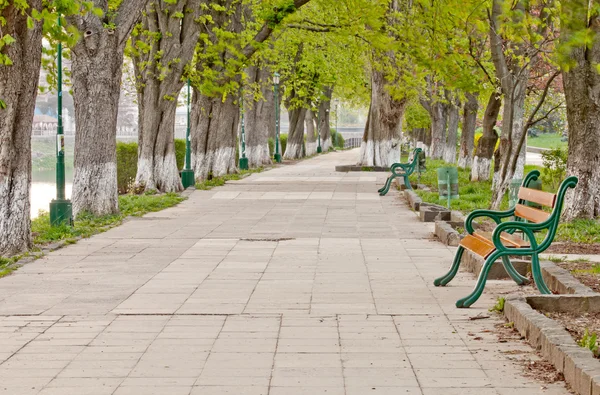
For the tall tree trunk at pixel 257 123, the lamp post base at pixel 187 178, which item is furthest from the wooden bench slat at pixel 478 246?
the tall tree trunk at pixel 257 123

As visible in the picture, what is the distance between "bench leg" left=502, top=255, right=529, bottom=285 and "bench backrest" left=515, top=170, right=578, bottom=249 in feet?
1.46

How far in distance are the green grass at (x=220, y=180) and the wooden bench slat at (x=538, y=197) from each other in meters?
17.7

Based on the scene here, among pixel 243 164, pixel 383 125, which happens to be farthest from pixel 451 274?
pixel 243 164

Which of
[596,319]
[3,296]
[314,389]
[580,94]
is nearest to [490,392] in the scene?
[314,389]

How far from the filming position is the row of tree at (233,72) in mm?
12625

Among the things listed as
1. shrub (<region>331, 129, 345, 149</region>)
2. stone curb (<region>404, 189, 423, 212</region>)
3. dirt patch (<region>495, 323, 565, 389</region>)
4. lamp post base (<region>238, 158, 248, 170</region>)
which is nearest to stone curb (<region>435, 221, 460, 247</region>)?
stone curb (<region>404, 189, 423, 212</region>)

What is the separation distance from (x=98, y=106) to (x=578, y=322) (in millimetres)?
11844

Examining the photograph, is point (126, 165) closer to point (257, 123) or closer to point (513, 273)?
point (257, 123)

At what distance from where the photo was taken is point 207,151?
31938 millimetres

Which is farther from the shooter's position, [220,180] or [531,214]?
[220,180]

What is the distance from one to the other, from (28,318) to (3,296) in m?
1.27

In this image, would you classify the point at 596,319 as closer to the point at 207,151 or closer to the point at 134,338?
the point at 134,338

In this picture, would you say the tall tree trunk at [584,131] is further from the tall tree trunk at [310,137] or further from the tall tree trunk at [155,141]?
the tall tree trunk at [310,137]

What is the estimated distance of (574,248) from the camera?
12719mm
